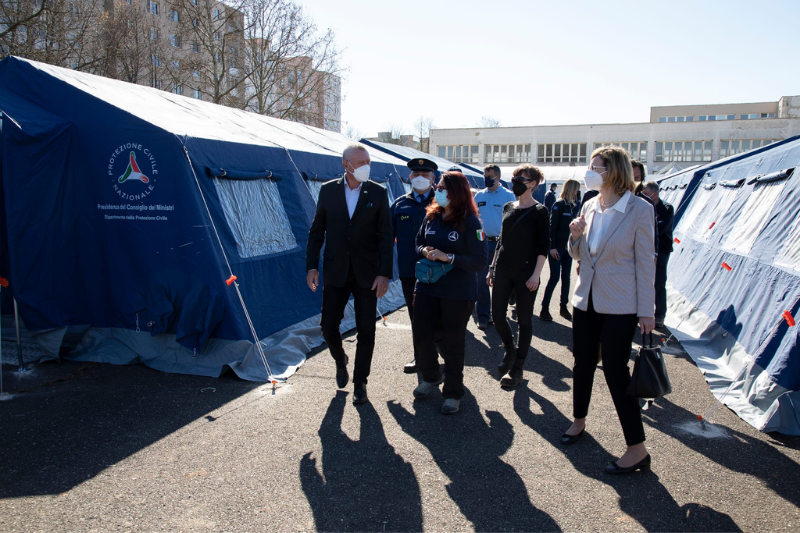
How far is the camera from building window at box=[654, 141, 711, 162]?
53.6m

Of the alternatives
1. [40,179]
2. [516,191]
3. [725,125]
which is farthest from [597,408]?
[725,125]

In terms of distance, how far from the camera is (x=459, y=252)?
4023mm

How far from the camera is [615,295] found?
322 cm

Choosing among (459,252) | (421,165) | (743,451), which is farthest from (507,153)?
(743,451)

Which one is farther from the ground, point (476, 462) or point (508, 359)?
point (508, 359)

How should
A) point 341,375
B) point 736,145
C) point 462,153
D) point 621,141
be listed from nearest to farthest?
1. point 341,375
2. point 736,145
3. point 621,141
4. point 462,153

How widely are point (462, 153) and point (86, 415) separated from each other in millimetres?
58507

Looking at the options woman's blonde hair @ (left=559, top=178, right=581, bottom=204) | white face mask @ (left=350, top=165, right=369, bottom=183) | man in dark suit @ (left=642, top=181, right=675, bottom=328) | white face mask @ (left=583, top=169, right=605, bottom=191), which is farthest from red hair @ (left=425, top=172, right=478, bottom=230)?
woman's blonde hair @ (left=559, top=178, right=581, bottom=204)

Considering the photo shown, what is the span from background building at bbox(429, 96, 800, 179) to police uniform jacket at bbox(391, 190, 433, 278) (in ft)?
163

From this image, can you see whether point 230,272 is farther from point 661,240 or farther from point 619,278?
point 661,240

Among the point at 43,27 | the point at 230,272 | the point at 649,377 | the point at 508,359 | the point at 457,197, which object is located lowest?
the point at 508,359

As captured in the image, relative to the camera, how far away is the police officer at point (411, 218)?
196 inches

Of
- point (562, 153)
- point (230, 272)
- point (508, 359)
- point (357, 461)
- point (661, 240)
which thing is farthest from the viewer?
point (562, 153)

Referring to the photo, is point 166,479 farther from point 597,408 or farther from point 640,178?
point 640,178
